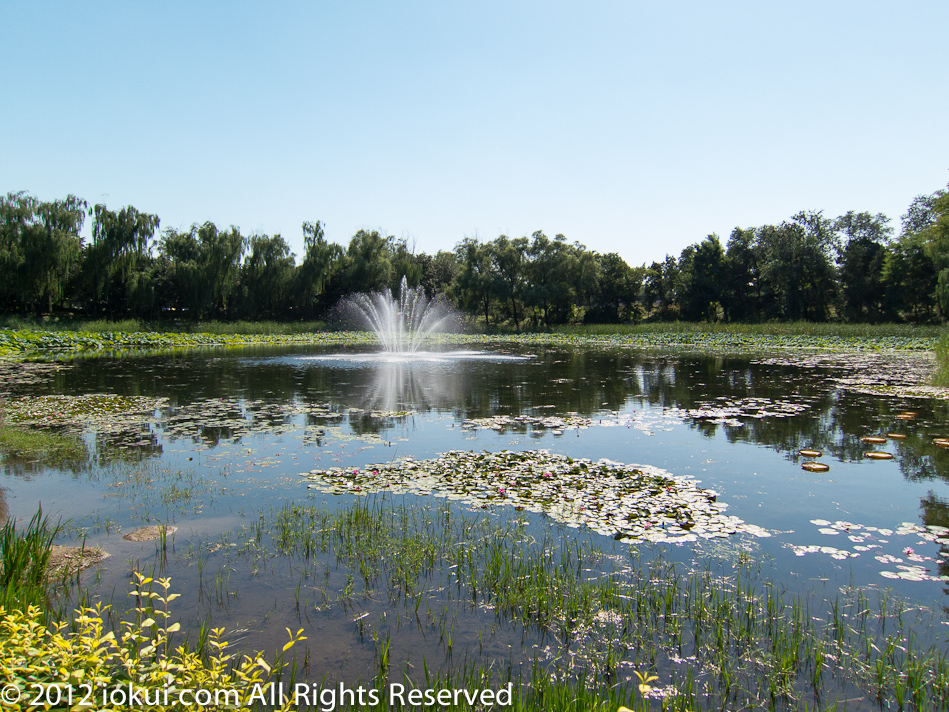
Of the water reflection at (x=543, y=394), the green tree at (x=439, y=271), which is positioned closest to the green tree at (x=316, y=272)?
the green tree at (x=439, y=271)

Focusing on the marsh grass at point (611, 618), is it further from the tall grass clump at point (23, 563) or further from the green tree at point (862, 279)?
the green tree at point (862, 279)

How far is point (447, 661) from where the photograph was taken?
360 centimetres

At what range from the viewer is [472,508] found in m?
6.34

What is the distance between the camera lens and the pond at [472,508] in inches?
157

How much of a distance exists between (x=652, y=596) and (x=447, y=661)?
1.69m

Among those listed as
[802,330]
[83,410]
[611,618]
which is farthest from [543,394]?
[802,330]

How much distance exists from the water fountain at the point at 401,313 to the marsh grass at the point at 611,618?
173 ft

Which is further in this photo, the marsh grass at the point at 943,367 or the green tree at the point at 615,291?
the green tree at the point at 615,291

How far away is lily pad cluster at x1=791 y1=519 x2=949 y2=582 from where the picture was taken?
4801 millimetres

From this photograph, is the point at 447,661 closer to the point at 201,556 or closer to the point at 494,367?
the point at 201,556

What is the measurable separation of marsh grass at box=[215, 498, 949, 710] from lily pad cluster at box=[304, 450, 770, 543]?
0.61 metres

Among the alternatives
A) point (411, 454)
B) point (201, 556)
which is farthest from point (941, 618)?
point (411, 454)

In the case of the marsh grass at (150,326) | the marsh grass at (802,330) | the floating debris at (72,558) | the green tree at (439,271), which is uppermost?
the green tree at (439,271)

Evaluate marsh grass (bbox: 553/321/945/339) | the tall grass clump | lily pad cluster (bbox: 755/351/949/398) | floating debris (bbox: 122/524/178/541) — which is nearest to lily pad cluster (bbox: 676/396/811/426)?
lily pad cluster (bbox: 755/351/949/398)
